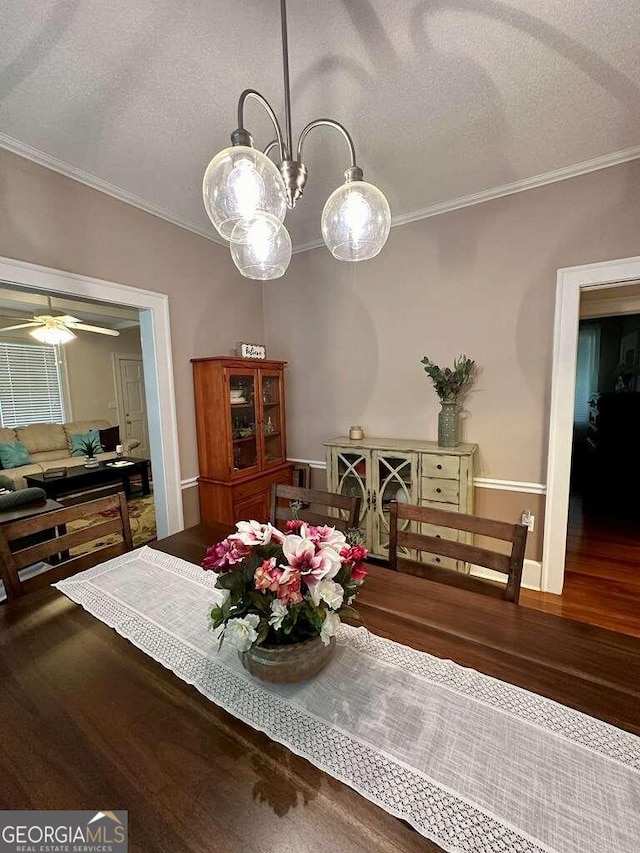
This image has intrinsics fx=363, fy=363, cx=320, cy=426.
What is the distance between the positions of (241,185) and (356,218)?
1.20 feet

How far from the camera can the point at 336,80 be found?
1.47 meters

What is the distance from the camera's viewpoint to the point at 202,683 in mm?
857

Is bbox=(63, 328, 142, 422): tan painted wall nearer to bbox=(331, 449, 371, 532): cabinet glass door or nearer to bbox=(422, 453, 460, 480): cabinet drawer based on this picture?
bbox=(331, 449, 371, 532): cabinet glass door

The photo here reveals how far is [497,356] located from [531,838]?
7.77 feet

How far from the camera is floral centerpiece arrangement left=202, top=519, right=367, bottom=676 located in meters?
0.76

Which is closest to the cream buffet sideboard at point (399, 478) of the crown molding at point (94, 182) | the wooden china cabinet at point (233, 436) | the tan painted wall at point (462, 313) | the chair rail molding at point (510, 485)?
the chair rail molding at point (510, 485)

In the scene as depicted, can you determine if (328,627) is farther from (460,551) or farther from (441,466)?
(441,466)

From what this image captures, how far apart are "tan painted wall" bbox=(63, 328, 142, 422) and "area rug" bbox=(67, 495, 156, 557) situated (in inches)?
86.4

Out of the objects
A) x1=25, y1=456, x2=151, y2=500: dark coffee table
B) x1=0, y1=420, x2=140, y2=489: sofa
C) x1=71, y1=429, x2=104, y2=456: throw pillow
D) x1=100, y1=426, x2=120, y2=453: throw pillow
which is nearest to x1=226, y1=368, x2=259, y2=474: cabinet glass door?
x1=25, y1=456, x2=151, y2=500: dark coffee table

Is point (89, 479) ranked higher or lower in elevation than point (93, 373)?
lower

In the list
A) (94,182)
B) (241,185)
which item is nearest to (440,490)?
(241,185)

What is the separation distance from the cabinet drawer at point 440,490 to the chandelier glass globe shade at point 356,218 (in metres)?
1.65

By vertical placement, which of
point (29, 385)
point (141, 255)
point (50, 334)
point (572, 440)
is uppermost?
point (141, 255)

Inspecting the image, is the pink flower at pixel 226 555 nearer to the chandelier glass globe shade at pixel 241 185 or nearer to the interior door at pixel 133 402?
the chandelier glass globe shade at pixel 241 185
